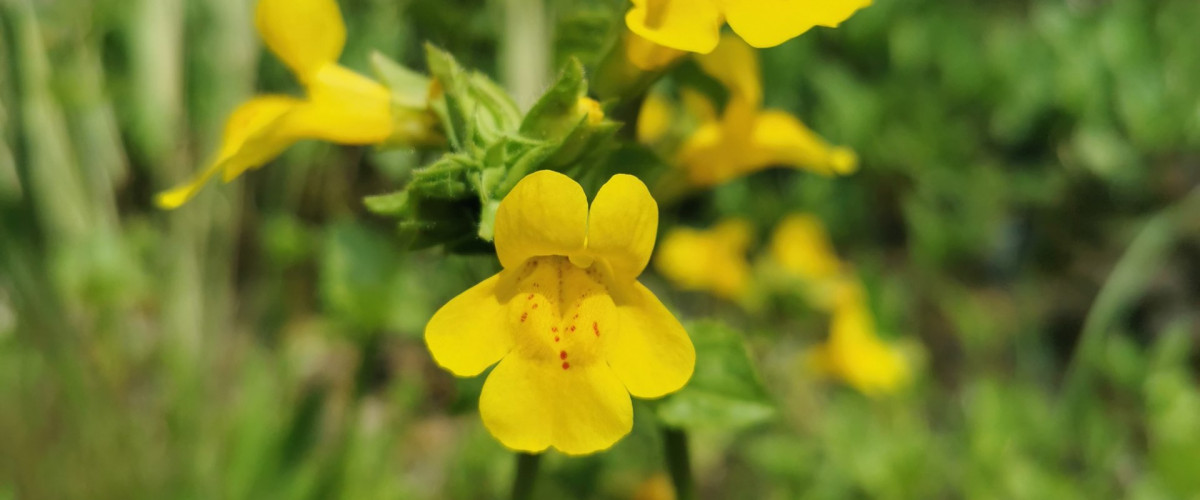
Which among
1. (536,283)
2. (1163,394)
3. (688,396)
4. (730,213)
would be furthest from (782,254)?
(536,283)

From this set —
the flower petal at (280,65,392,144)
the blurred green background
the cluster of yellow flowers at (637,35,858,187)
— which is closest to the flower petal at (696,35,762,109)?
the cluster of yellow flowers at (637,35,858,187)

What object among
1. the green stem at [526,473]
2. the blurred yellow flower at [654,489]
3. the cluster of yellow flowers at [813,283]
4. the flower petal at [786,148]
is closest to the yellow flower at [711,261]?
the cluster of yellow flowers at [813,283]

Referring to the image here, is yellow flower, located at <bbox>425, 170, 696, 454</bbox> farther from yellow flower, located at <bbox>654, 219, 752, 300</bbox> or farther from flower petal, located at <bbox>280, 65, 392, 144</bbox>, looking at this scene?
yellow flower, located at <bbox>654, 219, 752, 300</bbox>

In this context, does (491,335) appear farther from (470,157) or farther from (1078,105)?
(1078,105)

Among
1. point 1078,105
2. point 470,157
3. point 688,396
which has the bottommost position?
point 1078,105

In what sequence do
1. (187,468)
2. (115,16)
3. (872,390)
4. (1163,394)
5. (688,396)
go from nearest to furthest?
(688,396) < (1163,394) < (187,468) < (872,390) < (115,16)

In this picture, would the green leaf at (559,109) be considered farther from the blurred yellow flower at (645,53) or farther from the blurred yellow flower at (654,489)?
the blurred yellow flower at (654,489)
